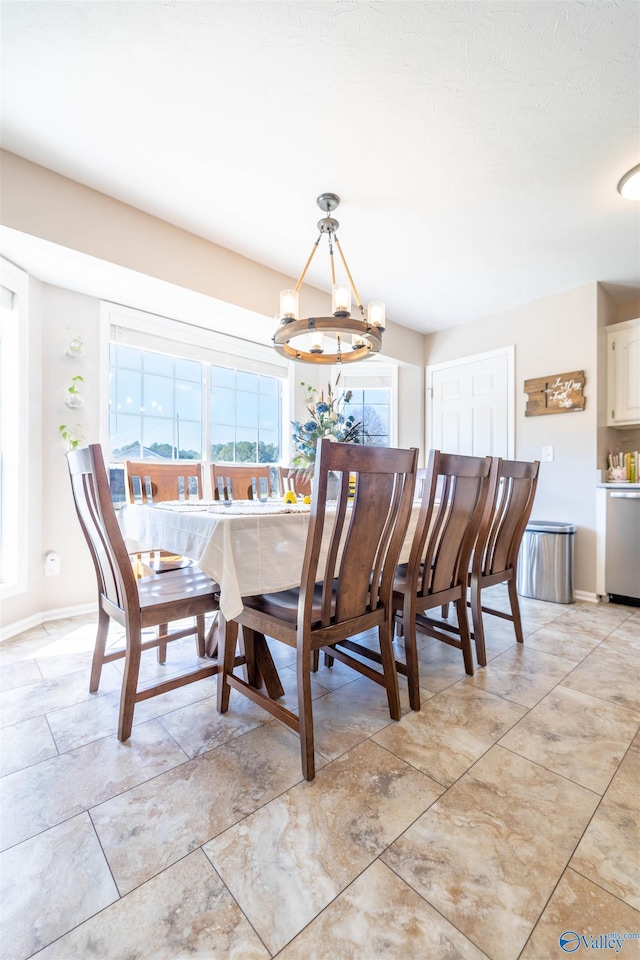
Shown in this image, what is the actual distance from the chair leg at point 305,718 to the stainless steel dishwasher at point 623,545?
2.99 m

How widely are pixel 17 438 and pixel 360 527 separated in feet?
7.98

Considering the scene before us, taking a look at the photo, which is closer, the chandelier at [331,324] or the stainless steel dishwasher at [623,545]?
the chandelier at [331,324]

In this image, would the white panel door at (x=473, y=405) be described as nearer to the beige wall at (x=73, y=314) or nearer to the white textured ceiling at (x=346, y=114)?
the white textured ceiling at (x=346, y=114)

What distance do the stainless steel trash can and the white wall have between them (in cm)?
20

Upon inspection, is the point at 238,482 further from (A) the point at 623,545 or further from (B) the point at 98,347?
(A) the point at 623,545

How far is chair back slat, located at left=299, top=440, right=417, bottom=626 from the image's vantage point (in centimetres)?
124

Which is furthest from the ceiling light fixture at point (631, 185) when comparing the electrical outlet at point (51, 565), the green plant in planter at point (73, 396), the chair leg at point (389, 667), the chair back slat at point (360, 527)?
the electrical outlet at point (51, 565)

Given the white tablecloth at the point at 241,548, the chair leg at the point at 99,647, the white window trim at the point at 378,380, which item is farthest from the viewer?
the white window trim at the point at 378,380

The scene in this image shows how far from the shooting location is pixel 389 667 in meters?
1.56

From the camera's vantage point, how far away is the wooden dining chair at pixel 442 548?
5.36ft

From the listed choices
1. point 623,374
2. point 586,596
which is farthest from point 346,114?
point 586,596

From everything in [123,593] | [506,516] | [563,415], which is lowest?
[123,593]

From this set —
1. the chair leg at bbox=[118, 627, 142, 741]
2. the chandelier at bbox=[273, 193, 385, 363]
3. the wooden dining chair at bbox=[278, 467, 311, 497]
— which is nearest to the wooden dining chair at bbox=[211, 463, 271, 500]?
the wooden dining chair at bbox=[278, 467, 311, 497]

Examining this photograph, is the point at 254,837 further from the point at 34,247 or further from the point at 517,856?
the point at 34,247
